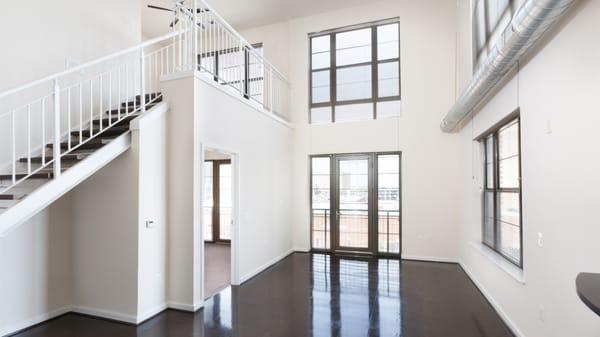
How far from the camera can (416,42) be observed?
6.30 meters

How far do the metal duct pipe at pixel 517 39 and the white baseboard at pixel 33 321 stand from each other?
17.5ft

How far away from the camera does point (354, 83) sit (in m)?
6.83

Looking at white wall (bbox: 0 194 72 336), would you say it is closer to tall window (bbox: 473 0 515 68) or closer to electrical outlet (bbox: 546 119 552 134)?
electrical outlet (bbox: 546 119 552 134)

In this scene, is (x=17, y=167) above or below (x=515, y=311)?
above

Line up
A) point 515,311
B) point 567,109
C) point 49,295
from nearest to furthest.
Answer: point 567,109, point 515,311, point 49,295

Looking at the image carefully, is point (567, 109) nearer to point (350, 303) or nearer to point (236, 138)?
point (350, 303)

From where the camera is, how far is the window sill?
10.6 ft

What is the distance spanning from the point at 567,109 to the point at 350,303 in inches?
121

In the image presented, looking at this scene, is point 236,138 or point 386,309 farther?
point 236,138

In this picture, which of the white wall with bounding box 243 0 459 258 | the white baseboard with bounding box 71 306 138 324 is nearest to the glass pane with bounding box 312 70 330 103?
the white wall with bounding box 243 0 459 258

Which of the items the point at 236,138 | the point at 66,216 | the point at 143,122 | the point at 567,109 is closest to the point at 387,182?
the point at 236,138

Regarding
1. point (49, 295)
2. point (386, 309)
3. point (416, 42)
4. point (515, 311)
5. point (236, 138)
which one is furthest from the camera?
point (416, 42)

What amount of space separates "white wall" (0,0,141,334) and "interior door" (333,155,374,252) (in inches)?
184

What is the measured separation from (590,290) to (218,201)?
24.3ft
